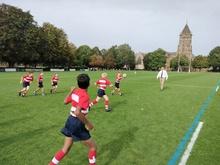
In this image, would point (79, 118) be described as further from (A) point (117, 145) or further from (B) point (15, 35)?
(B) point (15, 35)

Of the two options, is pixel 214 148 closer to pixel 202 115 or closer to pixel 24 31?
pixel 202 115

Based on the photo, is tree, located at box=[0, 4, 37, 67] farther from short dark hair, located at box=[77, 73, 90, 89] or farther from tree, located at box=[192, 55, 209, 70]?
tree, located at box=[192, 55, 209, 70]

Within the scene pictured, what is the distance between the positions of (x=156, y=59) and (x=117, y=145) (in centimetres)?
15508

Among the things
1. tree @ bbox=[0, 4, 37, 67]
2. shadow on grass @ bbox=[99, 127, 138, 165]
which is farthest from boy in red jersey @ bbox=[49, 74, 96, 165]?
tree @ bbox=[0, 4, 37, 67]

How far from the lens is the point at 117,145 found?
26.6ft

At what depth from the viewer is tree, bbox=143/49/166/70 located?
159875mm

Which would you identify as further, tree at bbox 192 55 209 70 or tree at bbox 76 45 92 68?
tree at bbox 192 55 209 70

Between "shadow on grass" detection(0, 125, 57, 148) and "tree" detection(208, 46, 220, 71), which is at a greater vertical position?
"tree" detection(208, 46, 220, 71)

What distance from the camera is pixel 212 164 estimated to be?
6.80 m

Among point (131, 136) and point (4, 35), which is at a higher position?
point (4, 35)

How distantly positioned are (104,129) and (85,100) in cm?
470

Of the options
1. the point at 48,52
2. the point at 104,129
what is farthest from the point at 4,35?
the point at 104,129

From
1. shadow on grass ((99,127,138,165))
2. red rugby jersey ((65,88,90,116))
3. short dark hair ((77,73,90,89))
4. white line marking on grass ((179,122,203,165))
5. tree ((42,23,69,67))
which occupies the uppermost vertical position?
tree ((42,23,69,67))

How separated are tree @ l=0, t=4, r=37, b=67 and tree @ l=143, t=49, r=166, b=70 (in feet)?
310
